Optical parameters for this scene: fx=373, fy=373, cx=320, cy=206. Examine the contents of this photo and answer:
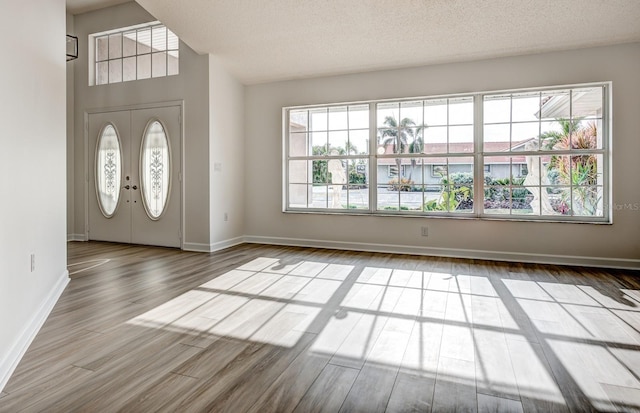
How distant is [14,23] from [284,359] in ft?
8.59

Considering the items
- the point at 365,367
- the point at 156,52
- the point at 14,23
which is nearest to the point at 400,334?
the point at 365,367

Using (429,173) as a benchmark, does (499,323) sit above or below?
below

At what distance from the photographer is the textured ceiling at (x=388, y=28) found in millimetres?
3910

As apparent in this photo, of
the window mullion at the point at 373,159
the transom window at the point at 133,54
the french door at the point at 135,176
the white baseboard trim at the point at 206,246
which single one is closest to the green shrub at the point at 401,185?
the window mullion at the point at 373,159

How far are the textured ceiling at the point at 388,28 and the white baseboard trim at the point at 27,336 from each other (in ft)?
10.9

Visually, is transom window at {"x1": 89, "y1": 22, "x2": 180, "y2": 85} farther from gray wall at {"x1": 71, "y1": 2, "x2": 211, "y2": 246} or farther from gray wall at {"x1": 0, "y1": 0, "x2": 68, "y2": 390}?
gray wall at {"x1": 0, "y1": 0, "x2": 68, "y2": 390}

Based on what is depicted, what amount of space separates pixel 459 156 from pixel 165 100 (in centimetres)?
438

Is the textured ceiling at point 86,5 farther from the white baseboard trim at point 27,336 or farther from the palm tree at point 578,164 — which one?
the palm tree at point 578,164

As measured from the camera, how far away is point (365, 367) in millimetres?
2006

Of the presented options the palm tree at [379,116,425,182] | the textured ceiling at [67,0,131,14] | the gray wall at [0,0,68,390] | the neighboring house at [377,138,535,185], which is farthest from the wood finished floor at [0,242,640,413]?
the textured ceiling at [67,0,131,14]

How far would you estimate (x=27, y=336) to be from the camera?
228cm

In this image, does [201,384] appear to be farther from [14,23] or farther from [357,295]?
[14,23]

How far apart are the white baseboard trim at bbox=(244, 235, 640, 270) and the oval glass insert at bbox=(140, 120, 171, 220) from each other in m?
1.47

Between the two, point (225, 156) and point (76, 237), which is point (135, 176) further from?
point (76, 237)
